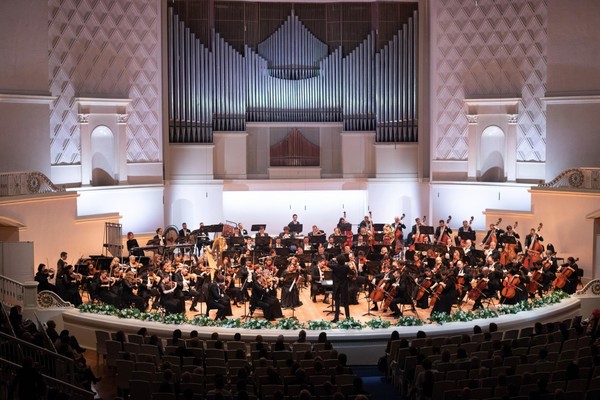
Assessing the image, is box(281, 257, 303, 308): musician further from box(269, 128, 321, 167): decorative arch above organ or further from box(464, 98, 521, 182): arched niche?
box(464, 98, 521, 182): arched niche

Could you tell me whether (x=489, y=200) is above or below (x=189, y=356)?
above

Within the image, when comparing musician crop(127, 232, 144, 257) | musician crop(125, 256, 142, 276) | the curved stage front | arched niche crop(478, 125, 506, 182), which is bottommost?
the curved stage front

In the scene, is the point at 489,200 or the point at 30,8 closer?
the point at 30,8

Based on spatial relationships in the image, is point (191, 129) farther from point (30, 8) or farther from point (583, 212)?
point (583, 212)

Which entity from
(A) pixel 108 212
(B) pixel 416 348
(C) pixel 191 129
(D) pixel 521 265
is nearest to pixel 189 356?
(B) pixel 416 348

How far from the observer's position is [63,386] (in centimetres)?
1338

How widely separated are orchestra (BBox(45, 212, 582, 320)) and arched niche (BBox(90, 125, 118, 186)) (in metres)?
5.56

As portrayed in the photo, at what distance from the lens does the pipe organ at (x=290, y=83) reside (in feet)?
102

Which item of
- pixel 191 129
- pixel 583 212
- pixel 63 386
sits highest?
pixel 191 129

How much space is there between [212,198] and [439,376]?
61.2ft

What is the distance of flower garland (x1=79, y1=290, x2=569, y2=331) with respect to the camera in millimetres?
18906

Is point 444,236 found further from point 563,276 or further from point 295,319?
point 295,319

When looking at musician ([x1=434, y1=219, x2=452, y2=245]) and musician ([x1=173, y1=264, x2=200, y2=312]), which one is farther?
musician ([x1=434, y1=219, x2=452, y2=245])

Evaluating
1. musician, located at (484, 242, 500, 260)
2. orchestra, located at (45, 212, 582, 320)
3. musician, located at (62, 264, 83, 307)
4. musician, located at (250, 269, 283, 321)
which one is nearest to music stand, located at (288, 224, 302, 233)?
orchestra, located at (45, 212, 582, 320)
